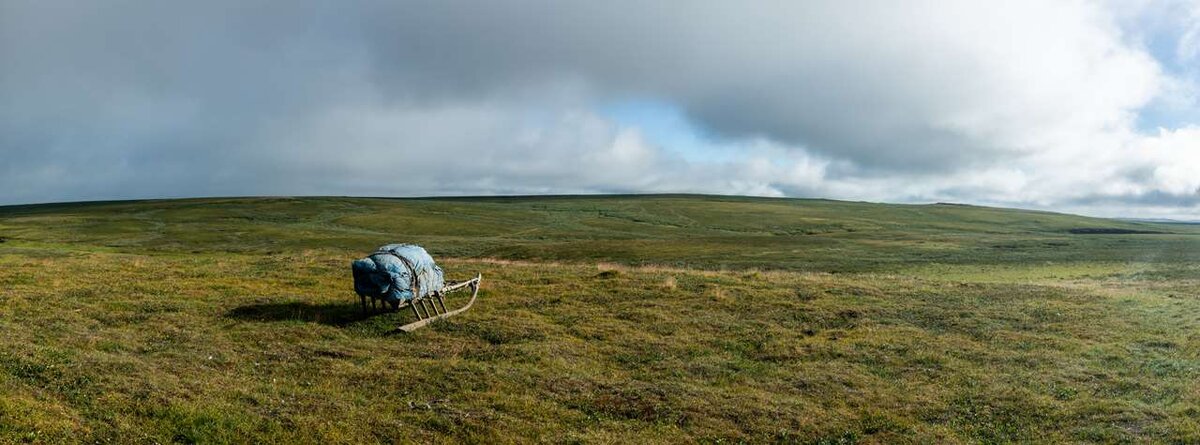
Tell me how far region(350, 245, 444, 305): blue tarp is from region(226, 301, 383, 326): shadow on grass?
4.27 feet

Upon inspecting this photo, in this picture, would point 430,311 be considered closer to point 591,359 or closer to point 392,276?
point 392,276

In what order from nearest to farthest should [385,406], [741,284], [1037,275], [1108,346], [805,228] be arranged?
[385,406] → [1108,346] → [741,284] → [1037,275] → [805,228]

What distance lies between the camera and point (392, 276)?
22.3 m

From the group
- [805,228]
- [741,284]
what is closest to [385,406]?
[741,284]

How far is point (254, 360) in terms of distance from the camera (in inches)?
671

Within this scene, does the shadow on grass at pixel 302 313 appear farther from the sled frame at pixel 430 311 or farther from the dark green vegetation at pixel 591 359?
the sled frame at pixel 430 311

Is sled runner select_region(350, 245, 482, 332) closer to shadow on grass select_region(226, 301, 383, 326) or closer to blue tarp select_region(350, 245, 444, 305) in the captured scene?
blue tarp select_region(350, 245, 444, 305)

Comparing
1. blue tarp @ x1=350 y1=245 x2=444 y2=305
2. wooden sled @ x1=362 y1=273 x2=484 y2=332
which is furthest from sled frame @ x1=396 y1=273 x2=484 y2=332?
blue tarp @ x1=350 y1=245 x2=444 y2=305

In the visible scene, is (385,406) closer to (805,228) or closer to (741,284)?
(741,284)

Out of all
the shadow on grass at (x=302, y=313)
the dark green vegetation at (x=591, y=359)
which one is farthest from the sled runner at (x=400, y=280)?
the dark green vegetation at (x=591, y=359)

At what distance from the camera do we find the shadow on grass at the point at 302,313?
73.3ft

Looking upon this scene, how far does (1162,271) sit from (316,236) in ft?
322

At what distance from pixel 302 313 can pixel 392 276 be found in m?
4.06

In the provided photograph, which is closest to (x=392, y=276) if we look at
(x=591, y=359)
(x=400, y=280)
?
(x=400, y=280)
